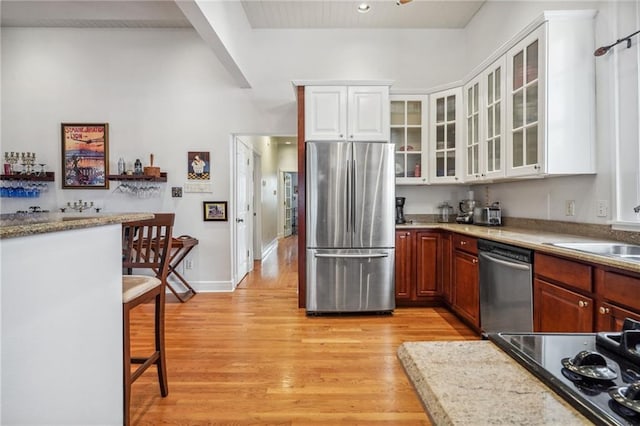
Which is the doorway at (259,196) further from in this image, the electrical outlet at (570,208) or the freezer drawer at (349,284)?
the electrical outlet at (570,208)

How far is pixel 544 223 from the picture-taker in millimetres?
2908

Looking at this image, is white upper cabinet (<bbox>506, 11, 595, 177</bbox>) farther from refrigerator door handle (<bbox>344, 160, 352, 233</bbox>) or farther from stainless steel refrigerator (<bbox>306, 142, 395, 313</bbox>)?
refrigerator door handle (<bbox>344, 160, 352, 233</bbox>)

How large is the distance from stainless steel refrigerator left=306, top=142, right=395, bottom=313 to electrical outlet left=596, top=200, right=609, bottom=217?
1668 mm

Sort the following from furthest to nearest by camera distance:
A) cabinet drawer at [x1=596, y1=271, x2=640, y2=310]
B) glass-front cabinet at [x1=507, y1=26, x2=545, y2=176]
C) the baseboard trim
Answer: the baseboard trim
glass-front cabinet at [x1=507, y1=26, x2=545, y2=176]
cabinet drawer at [x1=596, y1=271, x2=640, y2=310]

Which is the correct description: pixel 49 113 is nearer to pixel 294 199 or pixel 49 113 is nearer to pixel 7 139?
pixel 7 139

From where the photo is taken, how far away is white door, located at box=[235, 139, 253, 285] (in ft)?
15.5

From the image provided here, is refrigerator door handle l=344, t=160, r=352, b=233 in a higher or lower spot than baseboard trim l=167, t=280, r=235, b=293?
higher

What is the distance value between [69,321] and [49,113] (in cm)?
434

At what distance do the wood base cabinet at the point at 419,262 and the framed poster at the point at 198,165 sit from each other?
2579 mm

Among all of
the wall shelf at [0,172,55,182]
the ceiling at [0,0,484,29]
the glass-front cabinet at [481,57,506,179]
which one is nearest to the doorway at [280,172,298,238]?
the ceiling at [0,0,484,29]

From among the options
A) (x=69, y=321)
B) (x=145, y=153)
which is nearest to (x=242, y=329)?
(x=69, y=321)

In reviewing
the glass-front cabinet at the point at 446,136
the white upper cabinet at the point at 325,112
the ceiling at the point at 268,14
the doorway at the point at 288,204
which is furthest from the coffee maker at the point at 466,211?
the doorway at the point at 288,204

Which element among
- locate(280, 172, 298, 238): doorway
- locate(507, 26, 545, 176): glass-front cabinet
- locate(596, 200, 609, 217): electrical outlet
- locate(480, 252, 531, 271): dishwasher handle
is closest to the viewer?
locate(480, 252, 531, 271): dishwasher handle

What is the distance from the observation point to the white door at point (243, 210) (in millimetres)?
4723
